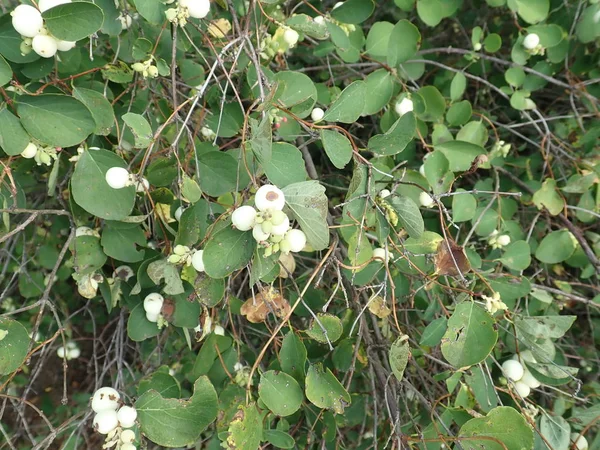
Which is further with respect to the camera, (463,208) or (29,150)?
(463,208)

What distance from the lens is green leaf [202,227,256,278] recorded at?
2.84 ft

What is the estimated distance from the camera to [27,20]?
0.90 m

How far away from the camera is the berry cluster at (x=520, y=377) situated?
1.36 meters

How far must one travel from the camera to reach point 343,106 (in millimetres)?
1061

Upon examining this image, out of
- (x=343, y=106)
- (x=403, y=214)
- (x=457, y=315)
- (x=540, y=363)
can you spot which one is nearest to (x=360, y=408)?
(x=540, y=363)

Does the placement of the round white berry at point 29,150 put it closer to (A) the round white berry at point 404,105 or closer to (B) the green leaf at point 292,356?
(B) the green leaf at point 292,356

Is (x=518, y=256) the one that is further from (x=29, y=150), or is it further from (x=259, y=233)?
(x=29, y=150)

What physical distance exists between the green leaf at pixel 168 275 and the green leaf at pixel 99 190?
135 mm

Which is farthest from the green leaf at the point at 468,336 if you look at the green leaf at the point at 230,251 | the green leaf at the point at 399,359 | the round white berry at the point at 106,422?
the round white berry at the point at 106,422

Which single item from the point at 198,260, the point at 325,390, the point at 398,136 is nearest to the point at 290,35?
the point at 398,136

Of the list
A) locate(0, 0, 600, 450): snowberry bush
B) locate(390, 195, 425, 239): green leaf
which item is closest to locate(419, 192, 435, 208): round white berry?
locate(0, 0, 600, 450): snowberry bush

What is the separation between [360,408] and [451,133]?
3.42 feet

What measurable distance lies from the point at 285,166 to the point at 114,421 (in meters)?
0.65

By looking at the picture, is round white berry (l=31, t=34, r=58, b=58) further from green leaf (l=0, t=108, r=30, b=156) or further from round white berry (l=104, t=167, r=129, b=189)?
round white berry (l=104, t=167, r=129, b=189)
